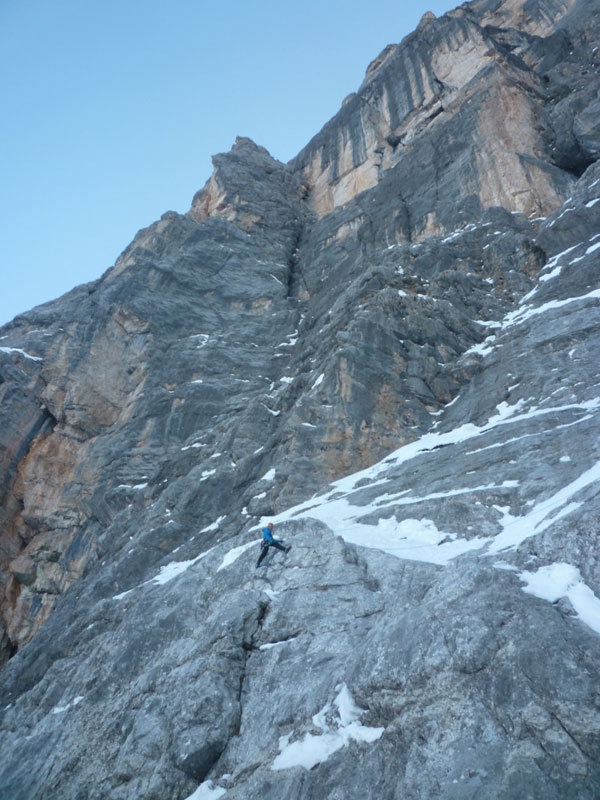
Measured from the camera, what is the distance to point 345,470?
22.9 metres

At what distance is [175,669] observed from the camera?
1358 centimetres

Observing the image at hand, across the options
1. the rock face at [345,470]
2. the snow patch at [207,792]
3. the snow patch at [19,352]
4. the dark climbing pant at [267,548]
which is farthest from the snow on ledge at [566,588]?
the snow patch at [19,352]

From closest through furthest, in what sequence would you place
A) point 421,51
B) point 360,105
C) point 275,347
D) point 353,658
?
point 353,658, point 275,347, point 421,51, point 360,105

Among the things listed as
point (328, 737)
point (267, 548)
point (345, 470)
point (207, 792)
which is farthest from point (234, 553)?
point (328, 737)

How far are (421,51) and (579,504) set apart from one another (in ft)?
169

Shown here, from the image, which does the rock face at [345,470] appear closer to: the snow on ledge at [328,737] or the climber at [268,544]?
the snow on ledge at [328,737]

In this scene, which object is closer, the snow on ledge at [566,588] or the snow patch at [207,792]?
the snow on ledge at [566,588]

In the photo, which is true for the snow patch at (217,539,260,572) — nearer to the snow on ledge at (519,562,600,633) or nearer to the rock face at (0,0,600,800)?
the rock face at (0,0,600,800)

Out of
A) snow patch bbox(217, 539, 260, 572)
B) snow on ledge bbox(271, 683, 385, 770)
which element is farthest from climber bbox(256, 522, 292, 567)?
snow on ledge bbox(271, 683, 385, 770)

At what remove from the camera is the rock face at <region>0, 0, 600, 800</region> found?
8.72m

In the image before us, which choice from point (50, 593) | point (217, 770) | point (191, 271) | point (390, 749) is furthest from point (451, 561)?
point (191, 271)

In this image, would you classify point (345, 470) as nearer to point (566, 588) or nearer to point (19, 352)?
point (566, 588)

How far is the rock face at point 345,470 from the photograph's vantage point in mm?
8719

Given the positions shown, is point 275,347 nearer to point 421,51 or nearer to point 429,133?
point 429,133
